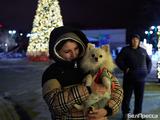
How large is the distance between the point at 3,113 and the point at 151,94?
16.6 feet

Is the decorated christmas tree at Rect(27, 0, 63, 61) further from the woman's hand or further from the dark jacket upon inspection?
→ the woman's hand

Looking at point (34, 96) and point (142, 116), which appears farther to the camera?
point (34, 96)

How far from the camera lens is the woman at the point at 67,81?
9.04ft

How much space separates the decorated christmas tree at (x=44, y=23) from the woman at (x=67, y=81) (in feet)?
85.6

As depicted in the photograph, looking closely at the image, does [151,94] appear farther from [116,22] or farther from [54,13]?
[116,22]

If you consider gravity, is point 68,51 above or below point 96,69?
above

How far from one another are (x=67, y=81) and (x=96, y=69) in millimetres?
450

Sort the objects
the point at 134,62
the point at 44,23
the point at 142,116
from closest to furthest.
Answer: the point at 134,62 < the point at 142,116 < the point at 44,23

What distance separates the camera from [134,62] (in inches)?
322

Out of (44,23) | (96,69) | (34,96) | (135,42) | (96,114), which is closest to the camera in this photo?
(96,114)

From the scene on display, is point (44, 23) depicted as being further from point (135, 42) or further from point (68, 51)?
point (68, 51)

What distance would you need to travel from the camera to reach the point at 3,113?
29.8 feet

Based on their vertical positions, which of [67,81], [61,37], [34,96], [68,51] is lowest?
[34,96]

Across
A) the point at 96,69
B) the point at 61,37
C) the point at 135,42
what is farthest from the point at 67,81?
the point at 135,42
